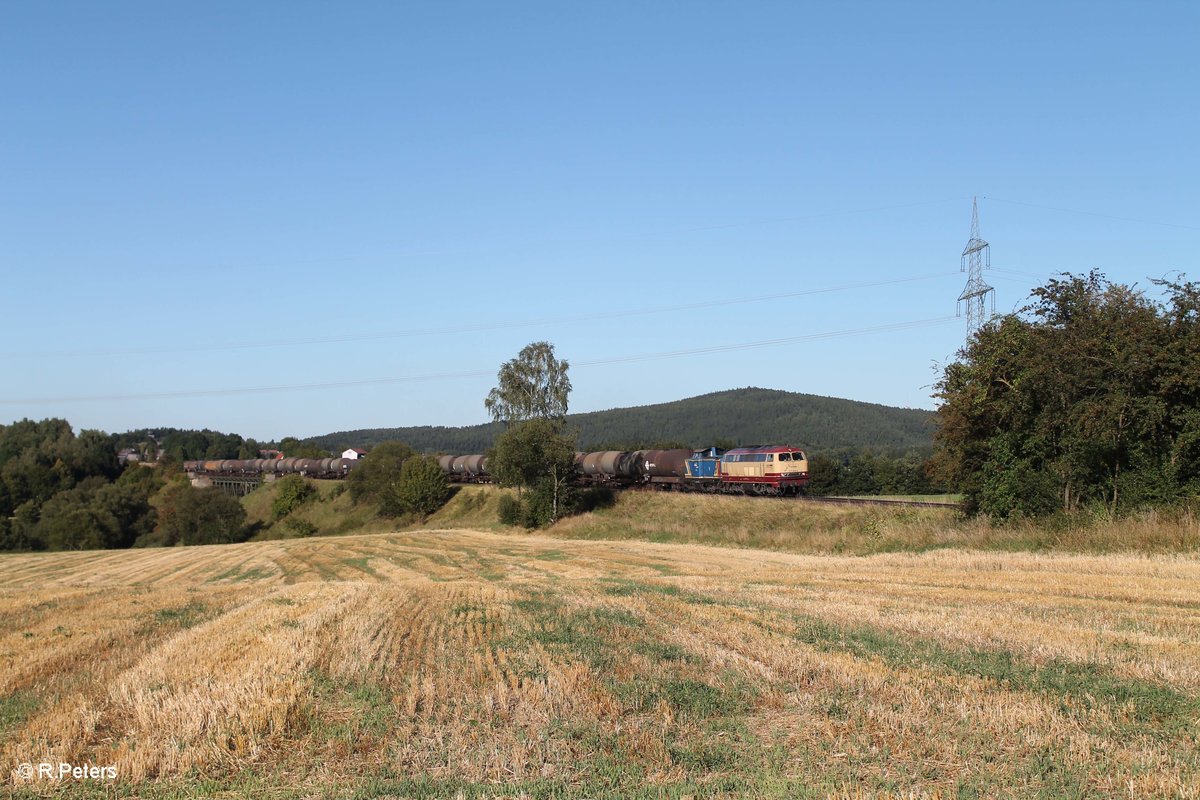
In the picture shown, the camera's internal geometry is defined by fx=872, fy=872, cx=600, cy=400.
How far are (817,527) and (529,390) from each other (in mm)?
39587

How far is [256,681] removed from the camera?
9.33 metres

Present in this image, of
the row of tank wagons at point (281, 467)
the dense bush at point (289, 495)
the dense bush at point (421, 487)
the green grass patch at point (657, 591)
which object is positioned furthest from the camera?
the row of tank wagons at point (281, 467)

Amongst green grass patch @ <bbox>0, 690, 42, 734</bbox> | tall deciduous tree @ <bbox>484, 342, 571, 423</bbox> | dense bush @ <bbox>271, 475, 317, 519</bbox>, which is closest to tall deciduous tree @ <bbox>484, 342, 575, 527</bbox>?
tall deciduous tree @ <bbox>484, 342, 571, 423</bbox>

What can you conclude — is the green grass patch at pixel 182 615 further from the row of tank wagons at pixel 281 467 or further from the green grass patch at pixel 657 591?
the row of tank wagons at pixel 281 467

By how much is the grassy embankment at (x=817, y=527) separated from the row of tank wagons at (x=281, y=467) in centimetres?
3526

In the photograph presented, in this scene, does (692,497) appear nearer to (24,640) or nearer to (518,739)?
(24,640)

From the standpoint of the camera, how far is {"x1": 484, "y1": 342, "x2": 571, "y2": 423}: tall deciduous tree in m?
79.9

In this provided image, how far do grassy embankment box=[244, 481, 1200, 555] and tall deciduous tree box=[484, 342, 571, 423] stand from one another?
1074cm

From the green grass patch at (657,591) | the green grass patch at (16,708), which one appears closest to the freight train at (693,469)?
the green grass patch at (657,591)

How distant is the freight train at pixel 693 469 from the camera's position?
2368 inches

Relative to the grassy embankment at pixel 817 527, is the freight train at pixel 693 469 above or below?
above

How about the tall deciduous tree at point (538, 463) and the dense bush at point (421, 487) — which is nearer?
the tall deciduous tree at point (538, 463)

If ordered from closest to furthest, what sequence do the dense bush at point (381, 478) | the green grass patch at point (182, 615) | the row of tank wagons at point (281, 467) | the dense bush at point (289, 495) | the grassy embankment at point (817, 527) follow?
1. the green grass patch at point (182, 615)
2. the grassy embankment at point (817, 527)
3. the dense bush at point (381, 478)
4. the dense bush at point (289, 495)
5. the row of tank wagons at point (281, 467)

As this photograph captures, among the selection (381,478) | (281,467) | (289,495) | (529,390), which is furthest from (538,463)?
(281,467)
